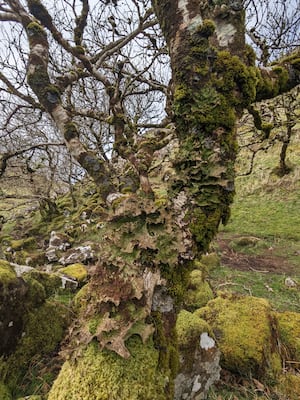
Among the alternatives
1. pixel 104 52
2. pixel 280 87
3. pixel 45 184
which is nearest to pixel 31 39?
pixel 104 52

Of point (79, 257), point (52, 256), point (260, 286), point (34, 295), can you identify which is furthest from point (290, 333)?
point (52, 256)

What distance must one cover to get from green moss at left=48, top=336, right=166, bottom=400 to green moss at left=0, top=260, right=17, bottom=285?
1862mm

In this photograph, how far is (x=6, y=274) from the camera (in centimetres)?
297

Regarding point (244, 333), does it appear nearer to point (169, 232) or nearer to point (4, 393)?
point (169, 232)

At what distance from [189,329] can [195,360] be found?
0.29 metres

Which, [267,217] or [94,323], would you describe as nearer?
[94,323]

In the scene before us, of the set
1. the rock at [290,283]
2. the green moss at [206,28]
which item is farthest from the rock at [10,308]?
the rock at [290,283]

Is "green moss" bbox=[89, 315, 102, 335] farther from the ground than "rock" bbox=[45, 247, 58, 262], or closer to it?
farther from the ground

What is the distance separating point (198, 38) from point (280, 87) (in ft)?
2.99

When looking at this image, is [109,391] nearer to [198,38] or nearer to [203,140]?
[203,140]

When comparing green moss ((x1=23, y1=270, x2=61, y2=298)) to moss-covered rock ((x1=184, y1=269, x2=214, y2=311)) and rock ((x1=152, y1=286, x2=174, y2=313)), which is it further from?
rock ((x1=152, y1=286, x2=174, y2=313))

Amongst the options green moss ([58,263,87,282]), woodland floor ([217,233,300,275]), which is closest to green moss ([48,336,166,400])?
green moss ([58,263,87,282])

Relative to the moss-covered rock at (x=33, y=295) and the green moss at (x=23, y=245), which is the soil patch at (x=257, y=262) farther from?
the green moss at (x=23, y=245)

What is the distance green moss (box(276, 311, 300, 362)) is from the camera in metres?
3.53
